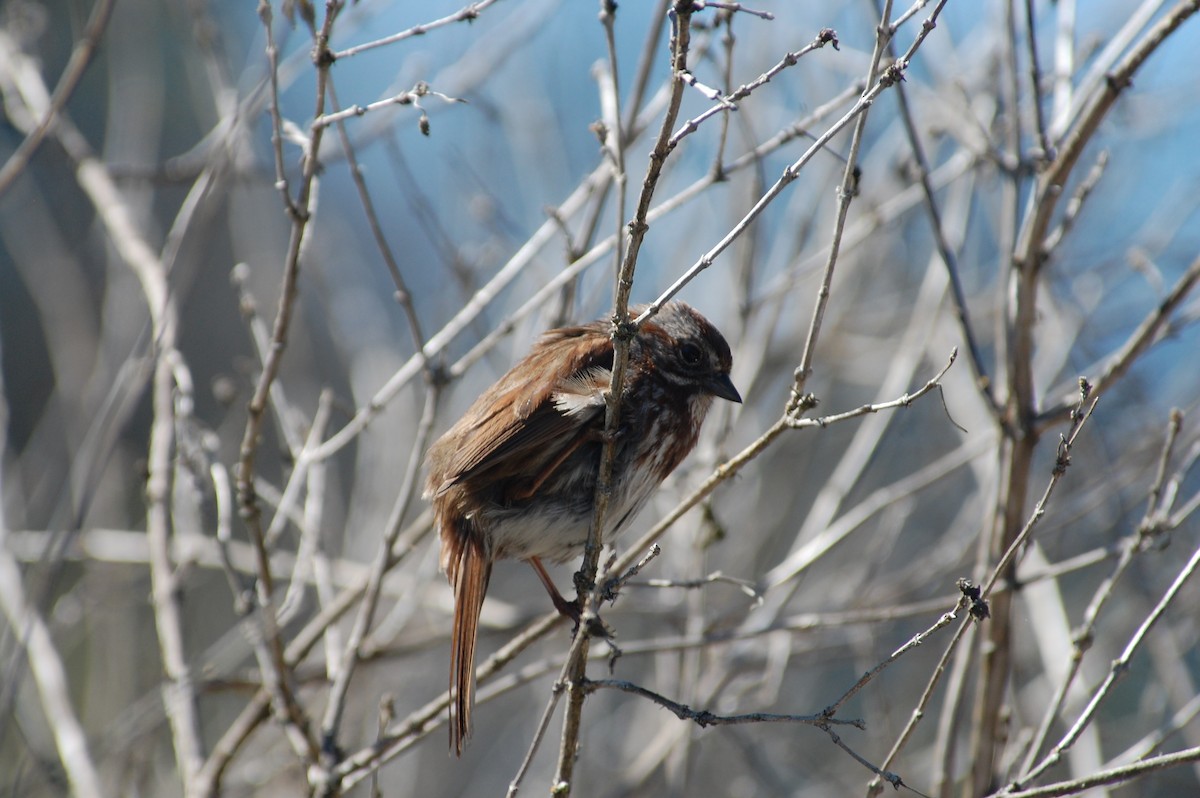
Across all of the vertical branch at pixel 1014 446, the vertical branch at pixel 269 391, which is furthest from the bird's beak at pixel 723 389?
the vertical branch at pixel 269 391

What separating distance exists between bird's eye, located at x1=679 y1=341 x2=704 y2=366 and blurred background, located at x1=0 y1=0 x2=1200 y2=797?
1.49ft

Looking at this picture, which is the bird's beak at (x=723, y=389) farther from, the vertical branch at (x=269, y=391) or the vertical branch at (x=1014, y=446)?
the vertical branch at (x=269, y=391)

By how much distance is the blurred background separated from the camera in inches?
135

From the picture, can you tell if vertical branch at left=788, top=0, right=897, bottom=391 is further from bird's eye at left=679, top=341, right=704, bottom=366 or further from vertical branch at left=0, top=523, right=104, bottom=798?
vertical branch at left=0, top=523, right=104, bottom=798

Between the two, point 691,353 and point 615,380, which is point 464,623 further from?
point 691,353

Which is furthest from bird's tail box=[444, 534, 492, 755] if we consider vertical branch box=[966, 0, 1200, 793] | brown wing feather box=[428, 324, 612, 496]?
vertical branch box=[966, 0, 1200, 793]

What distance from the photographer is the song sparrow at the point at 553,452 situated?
133 inches

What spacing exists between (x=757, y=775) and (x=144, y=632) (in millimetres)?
4502

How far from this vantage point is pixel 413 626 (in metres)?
5.64

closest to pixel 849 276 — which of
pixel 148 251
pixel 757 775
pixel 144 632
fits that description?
pixel 757 775

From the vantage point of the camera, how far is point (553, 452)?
11.3 feet

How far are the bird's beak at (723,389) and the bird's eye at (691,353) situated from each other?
3.6 inches

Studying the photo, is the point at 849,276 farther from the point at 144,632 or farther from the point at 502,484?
the point at 144,632

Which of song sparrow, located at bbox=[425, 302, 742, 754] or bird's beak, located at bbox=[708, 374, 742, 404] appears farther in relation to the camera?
bird's beak, located at bbox=[708, 374, 742, 404]
